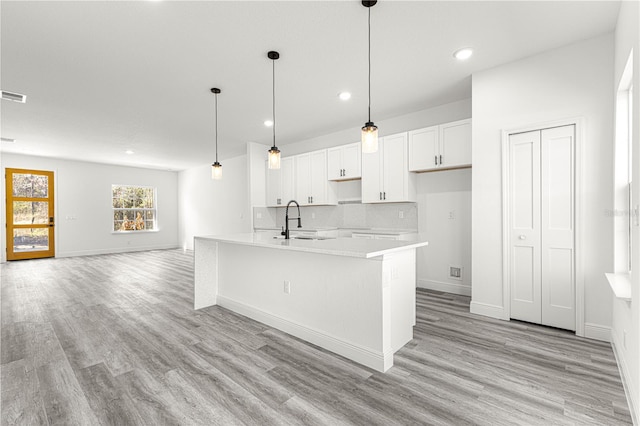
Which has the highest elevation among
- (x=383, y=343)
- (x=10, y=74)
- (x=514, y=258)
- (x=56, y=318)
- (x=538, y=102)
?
(x=10, y=74)

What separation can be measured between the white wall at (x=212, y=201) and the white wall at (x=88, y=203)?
31.7 inches

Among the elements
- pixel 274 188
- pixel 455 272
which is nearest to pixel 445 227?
pixel 455 272

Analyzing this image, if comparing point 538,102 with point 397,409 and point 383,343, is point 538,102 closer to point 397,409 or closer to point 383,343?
point 383,343

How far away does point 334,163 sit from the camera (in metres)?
5.36

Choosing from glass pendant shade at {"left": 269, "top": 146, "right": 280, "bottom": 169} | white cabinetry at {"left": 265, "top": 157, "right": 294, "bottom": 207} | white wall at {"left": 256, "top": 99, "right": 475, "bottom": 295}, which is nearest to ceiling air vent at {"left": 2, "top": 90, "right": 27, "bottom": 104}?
glass pendant shade at {"left": 269, "top": 146, "right": 280, "bottom": 169}

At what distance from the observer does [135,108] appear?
4.34 meters

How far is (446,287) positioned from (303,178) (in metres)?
3.23

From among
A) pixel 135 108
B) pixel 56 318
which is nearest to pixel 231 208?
pixel 135 108

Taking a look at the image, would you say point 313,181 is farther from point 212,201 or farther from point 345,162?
point 212,201

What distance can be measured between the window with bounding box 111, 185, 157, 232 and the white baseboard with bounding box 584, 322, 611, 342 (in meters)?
10.8

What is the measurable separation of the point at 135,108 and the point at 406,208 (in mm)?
4422

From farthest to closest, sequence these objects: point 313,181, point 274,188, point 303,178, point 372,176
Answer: point 274,188 < point 303,178 < point 313,181 < point 372,176

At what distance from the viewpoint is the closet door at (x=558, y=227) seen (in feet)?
9.21

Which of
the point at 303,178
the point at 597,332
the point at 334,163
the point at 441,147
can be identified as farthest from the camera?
the point at 303,178
